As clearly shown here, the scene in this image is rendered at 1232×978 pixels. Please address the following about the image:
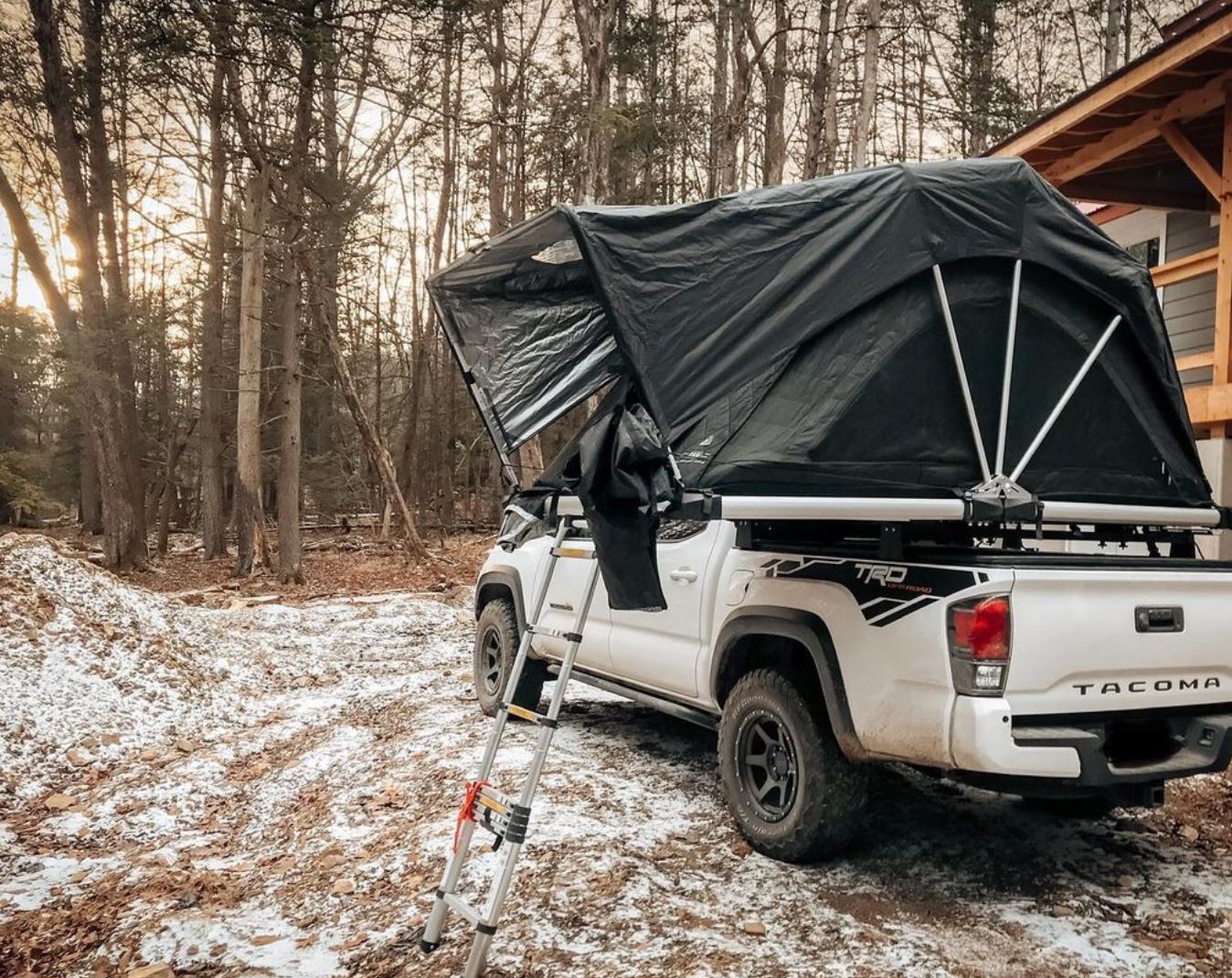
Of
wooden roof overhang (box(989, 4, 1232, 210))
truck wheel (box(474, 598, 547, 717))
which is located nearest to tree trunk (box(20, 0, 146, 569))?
truck wheel (box(474, 598, 547, 717))

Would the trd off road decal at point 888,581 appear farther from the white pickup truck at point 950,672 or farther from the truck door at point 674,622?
the truck door at point 674,622

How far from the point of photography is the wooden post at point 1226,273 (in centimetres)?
900

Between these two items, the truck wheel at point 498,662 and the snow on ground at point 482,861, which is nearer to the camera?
the snow on ground at point 482,861

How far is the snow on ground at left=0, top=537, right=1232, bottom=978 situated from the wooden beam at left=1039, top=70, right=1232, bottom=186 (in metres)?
7.25

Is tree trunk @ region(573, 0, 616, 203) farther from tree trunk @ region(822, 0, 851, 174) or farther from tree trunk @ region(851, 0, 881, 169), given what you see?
tree trunk @ region(822, 0, 851, 174)

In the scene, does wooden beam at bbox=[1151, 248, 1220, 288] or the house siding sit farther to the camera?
the house siding

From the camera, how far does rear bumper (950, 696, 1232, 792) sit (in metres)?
3.36

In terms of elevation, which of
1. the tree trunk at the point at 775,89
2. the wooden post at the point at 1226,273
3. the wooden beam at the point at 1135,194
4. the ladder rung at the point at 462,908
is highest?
the tree trunk at the point at 775,89

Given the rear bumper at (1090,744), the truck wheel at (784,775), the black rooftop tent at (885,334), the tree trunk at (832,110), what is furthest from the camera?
the tree trunk at (832,110)

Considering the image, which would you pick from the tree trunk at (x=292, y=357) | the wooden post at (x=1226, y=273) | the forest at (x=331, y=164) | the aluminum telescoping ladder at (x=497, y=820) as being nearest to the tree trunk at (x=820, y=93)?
the forest at (x=331, y=164)

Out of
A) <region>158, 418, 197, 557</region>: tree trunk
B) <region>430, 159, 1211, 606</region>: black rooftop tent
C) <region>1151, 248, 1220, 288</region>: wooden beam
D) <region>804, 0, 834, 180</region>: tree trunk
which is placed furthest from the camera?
<region>158, 418, 197, 557</region>: tree trunk

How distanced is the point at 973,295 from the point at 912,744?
1.96 meters

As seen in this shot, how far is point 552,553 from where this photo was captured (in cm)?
389

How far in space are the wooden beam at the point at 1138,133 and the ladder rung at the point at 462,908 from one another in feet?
30.0
